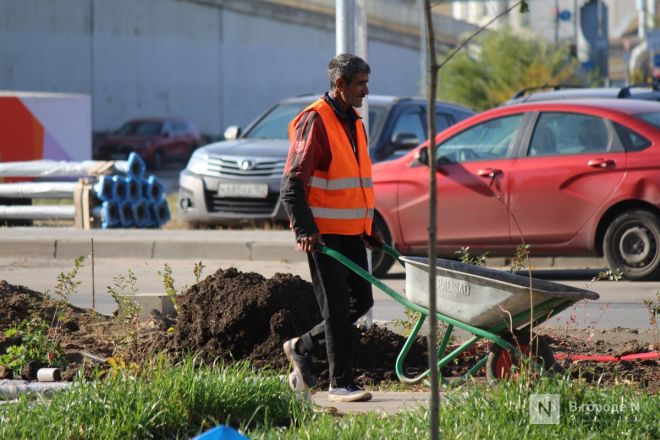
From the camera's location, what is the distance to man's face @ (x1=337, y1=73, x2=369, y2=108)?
6.07 meters

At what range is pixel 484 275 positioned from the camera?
18.5ft

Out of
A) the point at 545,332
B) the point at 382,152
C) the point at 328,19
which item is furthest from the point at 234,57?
the point at 545,332

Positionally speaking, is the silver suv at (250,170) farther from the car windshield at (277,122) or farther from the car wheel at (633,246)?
the car wheel at (633,246)

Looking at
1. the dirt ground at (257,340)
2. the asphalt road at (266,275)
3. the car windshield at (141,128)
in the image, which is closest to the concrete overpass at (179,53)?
the car windshield at (141,128)

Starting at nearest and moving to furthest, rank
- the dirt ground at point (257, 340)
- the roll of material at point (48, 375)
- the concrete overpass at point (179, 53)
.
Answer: the roll of material at point (48, 375) < the dirt ground at point (257, 340) < the concrete overpass at point (179, 53)

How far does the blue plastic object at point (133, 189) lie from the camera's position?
632 inches

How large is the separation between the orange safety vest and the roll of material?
60.3 inches

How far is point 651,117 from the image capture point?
11.0 metres

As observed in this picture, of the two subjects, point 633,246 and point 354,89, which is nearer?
point 354,89

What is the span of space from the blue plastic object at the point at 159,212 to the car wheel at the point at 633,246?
7.48 metres

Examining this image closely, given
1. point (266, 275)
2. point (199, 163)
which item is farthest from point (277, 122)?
point (266, 275)

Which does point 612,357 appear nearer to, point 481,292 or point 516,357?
point 516,357

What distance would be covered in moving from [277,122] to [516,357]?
1110cm

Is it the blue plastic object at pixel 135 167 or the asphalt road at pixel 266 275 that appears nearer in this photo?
the asphalt road at pixel 266 275
